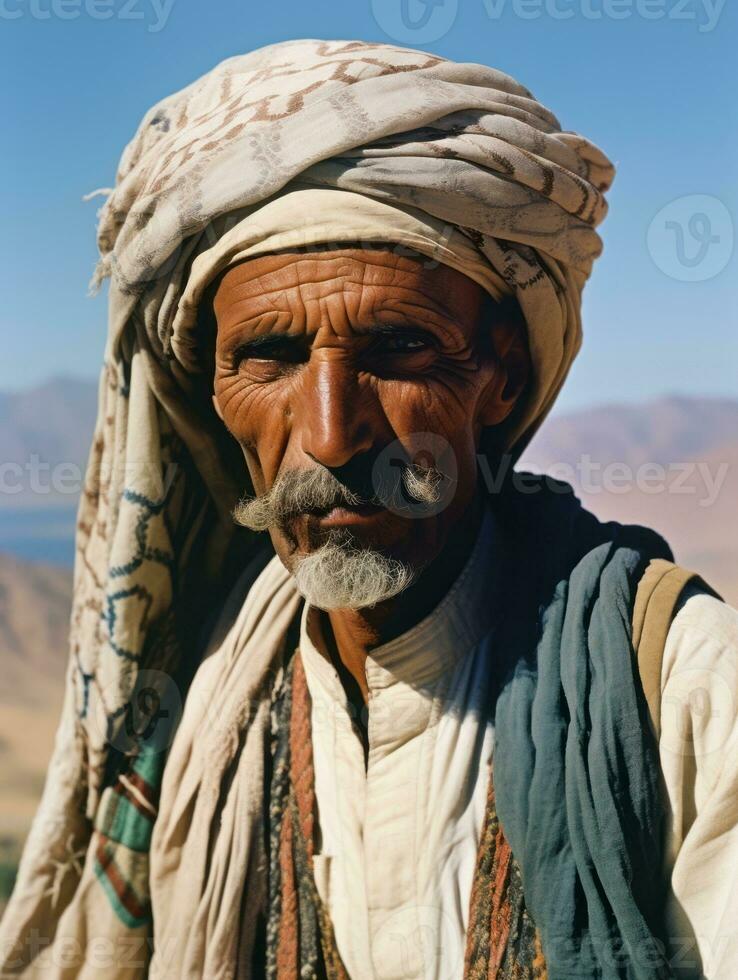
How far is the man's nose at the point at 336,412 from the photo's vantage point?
1932mm

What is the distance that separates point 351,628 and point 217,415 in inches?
20.0

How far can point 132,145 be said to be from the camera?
7.63ft

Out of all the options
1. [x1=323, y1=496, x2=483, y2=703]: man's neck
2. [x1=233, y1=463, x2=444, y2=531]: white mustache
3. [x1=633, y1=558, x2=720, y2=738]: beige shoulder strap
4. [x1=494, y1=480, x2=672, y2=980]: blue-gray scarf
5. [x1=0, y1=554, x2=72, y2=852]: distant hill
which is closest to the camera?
[x1=494, y1=480, x2=672, y2=980]: blue-gray scarf

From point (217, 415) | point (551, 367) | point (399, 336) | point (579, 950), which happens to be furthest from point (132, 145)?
point (579, 950)

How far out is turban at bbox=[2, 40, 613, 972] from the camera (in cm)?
197

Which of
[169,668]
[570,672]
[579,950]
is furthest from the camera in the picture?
[169,668]

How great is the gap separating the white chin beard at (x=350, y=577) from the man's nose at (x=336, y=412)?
0.16 m

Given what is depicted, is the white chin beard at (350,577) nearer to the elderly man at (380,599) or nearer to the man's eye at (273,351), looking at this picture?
the elderly man at (380,599)

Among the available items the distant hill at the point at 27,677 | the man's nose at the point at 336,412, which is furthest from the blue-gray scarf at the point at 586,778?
the distant hill at the point at 27,677

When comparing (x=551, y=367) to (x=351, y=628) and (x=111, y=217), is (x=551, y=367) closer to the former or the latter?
(x=351, y=628)

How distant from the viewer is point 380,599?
2.01m

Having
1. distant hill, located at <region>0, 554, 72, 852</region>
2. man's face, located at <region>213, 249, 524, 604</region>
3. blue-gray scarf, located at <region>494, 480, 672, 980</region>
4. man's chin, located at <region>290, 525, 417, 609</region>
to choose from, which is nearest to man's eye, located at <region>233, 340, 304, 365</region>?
man's face, located at <region>213, 249, 524, 604</region>

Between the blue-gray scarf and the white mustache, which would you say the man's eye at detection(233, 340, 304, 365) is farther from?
the blue-gray scarf

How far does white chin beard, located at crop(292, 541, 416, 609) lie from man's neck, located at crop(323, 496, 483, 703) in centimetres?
13
